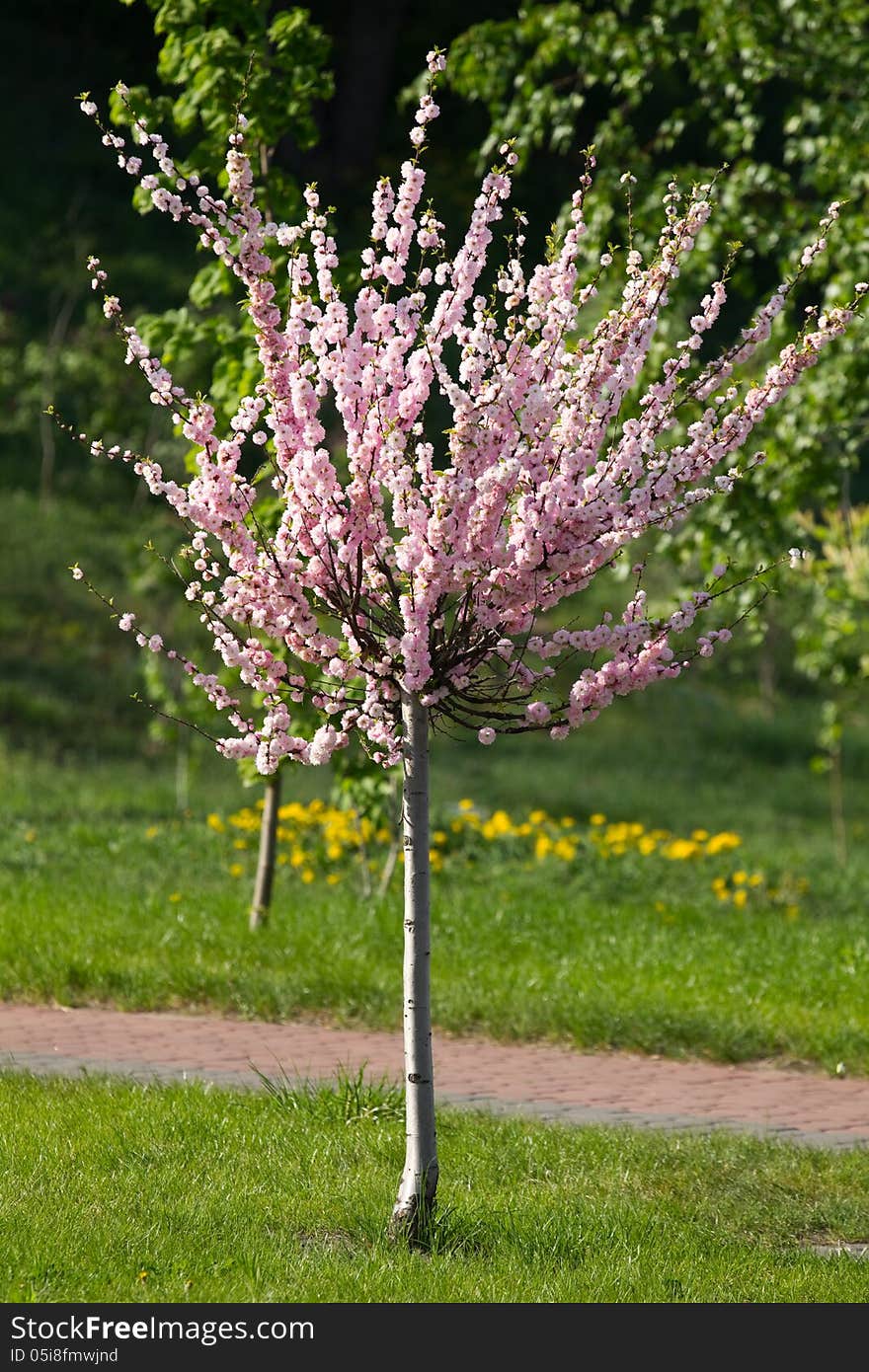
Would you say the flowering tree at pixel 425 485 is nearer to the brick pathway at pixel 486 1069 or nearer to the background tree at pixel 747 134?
the brick pathway at pixel 486 1069

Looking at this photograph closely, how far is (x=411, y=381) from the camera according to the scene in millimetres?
5121

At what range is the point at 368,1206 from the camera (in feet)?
19.2

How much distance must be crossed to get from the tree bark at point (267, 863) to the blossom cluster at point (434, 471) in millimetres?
4847

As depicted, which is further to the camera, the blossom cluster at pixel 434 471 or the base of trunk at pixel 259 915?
the base of trunk at pixel 259 915

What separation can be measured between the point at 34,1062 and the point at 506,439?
425 cm

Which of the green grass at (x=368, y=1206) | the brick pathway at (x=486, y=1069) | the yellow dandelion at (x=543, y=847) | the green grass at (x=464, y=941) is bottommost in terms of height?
the green grass at (x=368, y=1206)

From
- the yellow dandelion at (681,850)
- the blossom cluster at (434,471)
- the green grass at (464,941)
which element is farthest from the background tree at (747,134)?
the blossom cluster at (434,471)

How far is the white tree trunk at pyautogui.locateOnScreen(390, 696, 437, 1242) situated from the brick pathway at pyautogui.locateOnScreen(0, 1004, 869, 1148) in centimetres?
192

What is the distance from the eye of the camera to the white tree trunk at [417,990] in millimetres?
5375

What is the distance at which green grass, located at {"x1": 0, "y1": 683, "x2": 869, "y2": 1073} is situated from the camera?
29.6 ft

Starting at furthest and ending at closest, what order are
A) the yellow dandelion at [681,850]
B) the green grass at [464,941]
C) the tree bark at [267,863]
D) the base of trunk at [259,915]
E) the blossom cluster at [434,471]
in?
the yellow dandelion at [681,850]
the base of trunk at [259,915]
the tree bark at [267,863]
the green grass at [464,941]
the blossom cluster at [434,471]

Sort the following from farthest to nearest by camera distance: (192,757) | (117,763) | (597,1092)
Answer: (117,763), (192,757), (597,1092)
